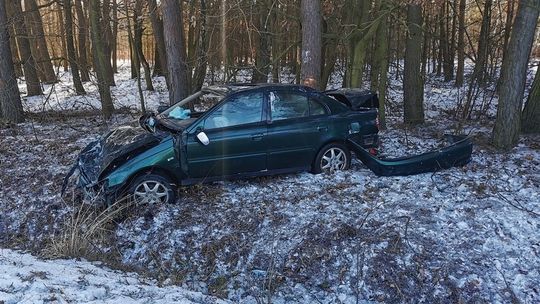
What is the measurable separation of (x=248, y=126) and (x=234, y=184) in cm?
99

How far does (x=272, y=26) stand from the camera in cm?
1545

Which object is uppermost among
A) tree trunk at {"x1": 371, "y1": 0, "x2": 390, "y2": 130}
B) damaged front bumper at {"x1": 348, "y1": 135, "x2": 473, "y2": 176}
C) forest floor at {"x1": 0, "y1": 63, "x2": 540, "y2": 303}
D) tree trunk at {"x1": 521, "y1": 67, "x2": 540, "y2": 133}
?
tree trunk at {"x1": 371, "y1": 0, "x2": 390, "y2": 130}

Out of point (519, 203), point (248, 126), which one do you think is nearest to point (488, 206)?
point (519, 203)

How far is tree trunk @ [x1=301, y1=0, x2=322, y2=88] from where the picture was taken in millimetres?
9133

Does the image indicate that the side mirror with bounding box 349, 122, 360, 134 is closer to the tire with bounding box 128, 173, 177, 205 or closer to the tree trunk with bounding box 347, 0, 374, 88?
the tree trunk with bounding box 347, 0, 374, 88

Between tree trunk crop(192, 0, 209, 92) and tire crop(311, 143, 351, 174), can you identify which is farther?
tree trunk crop(192, 0, 209, 92)

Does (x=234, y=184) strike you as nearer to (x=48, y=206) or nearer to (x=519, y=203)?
(x=48, y=206)

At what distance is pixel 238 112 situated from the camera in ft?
22.5

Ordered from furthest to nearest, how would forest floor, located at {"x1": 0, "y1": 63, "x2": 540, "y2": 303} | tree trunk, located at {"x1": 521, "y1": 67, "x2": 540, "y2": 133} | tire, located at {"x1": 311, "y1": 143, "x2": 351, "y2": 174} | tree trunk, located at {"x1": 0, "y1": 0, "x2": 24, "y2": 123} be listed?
1. tree trunk, located at {"x1": 0, "y1": 0, "x2": 24, "y2": 123}
2. tree trunk, located at {"x1": 521, "y1": 67, "x2": 540, "y2": 133}
3. tire, located at {"x1": 311, "y1": 143, "x2": 351, "y2": 174}
4. forest floor, located at {"x1": 0, "y1": 63, "x2": 540, "y2": 303}

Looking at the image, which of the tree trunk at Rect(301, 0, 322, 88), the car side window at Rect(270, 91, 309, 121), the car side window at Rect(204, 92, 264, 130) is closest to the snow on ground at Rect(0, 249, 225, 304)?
the car side window at Rect(204, 92, 264, 130)

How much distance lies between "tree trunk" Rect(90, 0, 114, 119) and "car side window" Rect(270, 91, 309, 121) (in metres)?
7.56

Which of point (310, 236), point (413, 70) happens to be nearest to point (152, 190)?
point (310, 236)

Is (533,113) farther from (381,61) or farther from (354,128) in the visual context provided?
(354,128)

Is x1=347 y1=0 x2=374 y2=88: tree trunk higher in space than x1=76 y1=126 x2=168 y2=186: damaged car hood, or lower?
higher
